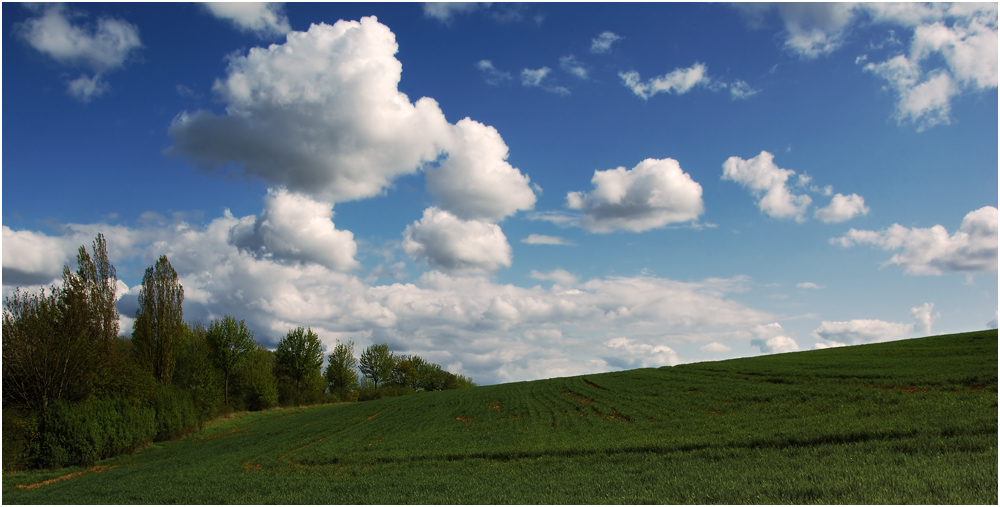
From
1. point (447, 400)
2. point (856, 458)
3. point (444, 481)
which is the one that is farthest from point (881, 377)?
point (447, 400)

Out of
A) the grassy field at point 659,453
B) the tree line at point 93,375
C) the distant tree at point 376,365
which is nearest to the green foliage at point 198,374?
the tree line at point 93,375

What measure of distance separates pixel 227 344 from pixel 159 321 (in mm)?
31396

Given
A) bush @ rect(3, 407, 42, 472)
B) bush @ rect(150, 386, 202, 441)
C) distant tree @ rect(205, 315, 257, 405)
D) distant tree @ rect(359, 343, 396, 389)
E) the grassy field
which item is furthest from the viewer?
distant tree @ rect(359, 343, 396, 389)

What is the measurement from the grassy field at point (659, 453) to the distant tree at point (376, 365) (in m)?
74.9

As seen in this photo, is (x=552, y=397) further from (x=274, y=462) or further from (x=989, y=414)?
(x=989, y=414)

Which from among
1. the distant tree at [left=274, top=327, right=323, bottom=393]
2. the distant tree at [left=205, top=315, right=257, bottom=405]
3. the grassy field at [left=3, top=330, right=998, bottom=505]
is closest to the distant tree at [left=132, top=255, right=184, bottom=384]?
the grassy field at [left=3, top=330, right=998, bottom=505]

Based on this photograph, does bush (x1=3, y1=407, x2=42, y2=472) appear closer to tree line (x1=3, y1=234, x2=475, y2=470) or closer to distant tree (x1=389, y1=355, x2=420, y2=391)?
tree line (x1=3, y1=234, x2=475, y2=470)

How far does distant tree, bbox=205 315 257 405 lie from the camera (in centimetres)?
7356

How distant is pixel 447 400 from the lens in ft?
181

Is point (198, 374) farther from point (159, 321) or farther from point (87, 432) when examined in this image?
point (87, 432)

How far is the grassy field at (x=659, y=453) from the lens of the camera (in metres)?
13.5

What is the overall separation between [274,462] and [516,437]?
12793 millimetres

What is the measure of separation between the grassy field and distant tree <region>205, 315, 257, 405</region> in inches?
1457

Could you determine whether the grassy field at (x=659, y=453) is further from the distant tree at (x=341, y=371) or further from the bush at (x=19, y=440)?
the distant tree at (x=341, y=371)
